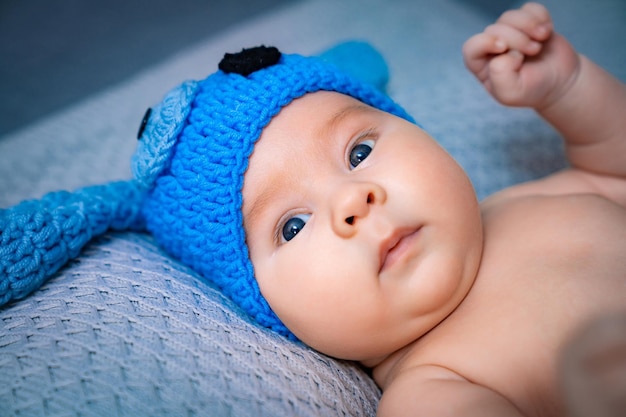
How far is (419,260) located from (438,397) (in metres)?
0.20

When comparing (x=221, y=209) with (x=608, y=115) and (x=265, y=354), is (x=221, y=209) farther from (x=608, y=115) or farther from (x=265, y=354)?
(x=608, y=115)

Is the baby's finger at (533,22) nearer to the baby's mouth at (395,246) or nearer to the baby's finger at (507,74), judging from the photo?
the baby's finger at (507,74)

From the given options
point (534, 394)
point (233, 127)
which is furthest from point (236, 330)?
point (534, 394)

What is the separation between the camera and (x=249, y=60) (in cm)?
94

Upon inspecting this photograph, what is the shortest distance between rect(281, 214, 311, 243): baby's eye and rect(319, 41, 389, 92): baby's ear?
668mm

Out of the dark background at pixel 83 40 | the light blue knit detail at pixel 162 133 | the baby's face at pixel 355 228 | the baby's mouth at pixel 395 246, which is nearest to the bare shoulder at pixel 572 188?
the baby's face at pixel 355 228

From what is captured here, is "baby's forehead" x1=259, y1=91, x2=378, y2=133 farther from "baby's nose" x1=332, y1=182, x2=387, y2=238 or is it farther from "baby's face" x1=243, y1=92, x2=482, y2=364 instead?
"baby's nose" x1=332, y1=182, x2=387, y2=238

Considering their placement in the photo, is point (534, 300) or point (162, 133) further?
point (162, 133)

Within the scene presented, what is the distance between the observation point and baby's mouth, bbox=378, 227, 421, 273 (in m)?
0.78

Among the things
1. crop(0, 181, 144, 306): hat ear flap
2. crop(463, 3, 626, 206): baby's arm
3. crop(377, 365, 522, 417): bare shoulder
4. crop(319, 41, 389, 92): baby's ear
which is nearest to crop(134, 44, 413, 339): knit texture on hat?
crop(0, 181, 144, 306): hat ear flap

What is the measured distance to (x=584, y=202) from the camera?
0.96 meters

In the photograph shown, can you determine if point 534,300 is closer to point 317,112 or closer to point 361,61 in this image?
point 317,112

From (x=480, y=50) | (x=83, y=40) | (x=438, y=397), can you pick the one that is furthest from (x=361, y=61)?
(x=438, y=397)

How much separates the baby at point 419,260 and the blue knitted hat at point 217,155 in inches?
1.1
